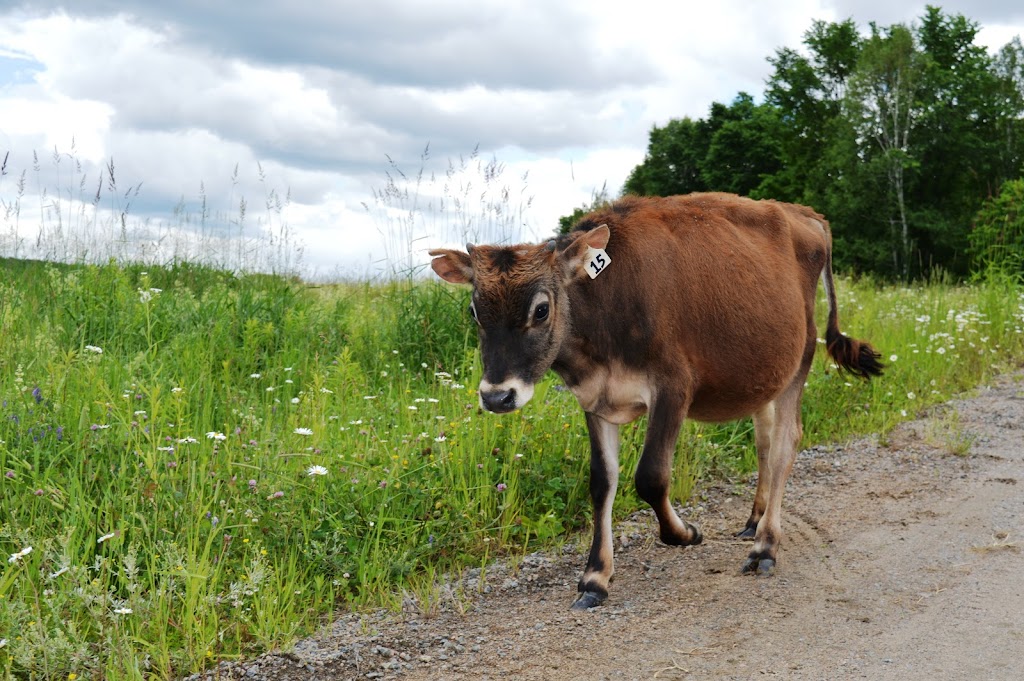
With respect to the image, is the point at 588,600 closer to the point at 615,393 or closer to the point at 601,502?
the point at 601,502

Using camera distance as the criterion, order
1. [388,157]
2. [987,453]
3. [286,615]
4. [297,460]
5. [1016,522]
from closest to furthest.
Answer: [286,615] < [297,460] < [1016,522] < [987,453] < [388,157]

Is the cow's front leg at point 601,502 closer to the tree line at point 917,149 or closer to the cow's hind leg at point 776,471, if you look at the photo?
the cow's hind leg at point 776,471

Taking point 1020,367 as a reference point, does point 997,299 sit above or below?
above

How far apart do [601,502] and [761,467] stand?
1.54m

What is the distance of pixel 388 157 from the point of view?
382 inches

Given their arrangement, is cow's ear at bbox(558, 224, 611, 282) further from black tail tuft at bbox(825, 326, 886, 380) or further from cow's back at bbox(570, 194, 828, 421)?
black tail tuft at bbox(825, 326, 886, 380)

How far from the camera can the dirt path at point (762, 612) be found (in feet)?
13.7

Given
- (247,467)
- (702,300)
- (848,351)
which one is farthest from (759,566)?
(247,467)

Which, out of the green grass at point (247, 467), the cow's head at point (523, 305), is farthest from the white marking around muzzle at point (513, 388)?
the green grass at point (247, 467)

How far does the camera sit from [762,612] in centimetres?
478

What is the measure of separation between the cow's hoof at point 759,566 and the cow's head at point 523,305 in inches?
66.7

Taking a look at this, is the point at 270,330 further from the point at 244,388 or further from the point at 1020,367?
the point at 1020,367

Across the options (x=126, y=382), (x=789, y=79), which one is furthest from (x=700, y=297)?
(x=789, y=79)

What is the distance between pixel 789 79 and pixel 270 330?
4519cm
